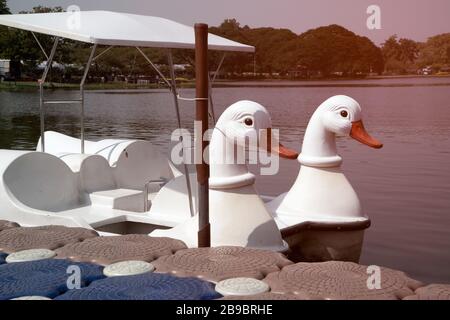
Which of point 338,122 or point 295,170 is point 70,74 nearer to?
point 295,170

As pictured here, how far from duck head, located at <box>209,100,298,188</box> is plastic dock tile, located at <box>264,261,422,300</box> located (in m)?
1.68

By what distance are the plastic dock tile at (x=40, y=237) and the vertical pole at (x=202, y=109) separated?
945mm

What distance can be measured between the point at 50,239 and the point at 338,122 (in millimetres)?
3462

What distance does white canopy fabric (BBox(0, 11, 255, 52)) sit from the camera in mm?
6363

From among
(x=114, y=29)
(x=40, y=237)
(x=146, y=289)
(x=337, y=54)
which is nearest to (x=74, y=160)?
(x=114, y=29)

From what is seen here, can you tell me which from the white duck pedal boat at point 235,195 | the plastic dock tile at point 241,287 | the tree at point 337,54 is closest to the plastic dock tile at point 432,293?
the plastic dock tile at point 241,287

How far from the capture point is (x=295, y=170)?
14.8 m

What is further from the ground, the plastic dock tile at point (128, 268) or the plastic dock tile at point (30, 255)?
the plastic dock tile at point (30, 255)

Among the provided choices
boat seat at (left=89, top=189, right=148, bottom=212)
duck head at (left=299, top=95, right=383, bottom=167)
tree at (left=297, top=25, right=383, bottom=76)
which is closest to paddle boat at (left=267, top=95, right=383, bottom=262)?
duck head at (left=299, top=95, right=383, bottom=167)

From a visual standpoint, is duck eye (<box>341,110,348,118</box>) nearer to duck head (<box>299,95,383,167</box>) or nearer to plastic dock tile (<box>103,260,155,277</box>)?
duck head (<box>299,95,383,167</box>)

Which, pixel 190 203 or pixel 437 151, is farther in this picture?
pixel 437 151

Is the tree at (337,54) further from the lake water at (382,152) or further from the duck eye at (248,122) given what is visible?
the duck eye at (248,122)

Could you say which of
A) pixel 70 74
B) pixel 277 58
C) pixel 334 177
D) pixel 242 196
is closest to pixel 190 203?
pixel 242 196

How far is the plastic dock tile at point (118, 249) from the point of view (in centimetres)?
438
